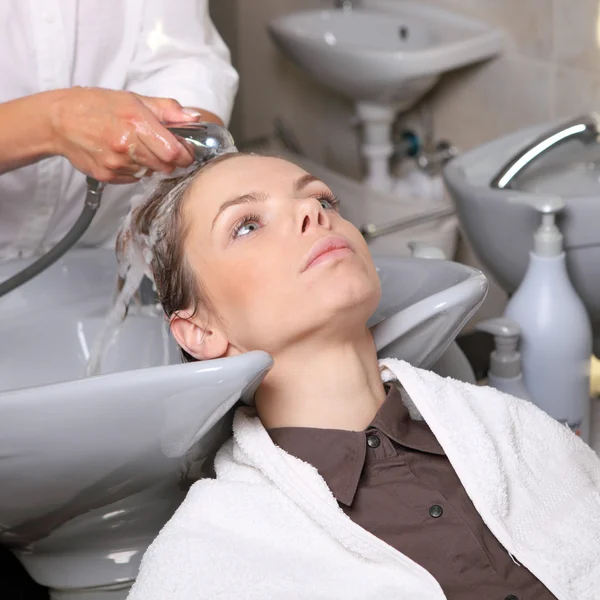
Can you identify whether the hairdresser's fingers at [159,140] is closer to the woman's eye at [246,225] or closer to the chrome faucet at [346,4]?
Answer: the woman's eye at [246,225]

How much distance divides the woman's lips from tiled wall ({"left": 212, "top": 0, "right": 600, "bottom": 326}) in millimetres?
1250

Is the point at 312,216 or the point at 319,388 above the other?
the point at 312,216

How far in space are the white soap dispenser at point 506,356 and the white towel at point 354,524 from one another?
0.32 m

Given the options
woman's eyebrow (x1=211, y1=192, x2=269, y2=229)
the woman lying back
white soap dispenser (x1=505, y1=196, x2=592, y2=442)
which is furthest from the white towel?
white soap dispenser (x1=505, y1=196, x2=592, y2=442)

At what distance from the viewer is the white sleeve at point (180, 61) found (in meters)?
1.41

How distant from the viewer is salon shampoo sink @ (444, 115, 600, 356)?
1.50 meters

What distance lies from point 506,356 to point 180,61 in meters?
0.66

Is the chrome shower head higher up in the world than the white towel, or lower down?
higher up

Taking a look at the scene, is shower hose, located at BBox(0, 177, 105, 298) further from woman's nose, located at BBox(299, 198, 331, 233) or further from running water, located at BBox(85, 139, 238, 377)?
woman's nose, located at BBox(299, 198, 331, 233)

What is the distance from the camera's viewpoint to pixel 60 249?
1.30 metres

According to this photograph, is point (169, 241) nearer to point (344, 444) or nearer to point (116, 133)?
point (116, 133)

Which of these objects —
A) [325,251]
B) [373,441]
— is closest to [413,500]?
[373,441]

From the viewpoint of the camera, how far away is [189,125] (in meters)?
1.12

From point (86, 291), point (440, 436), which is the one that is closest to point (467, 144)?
point (86, 291)
